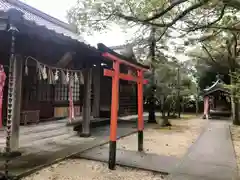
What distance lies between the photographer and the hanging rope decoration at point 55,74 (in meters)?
5.55

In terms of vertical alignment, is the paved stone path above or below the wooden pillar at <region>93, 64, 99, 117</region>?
below

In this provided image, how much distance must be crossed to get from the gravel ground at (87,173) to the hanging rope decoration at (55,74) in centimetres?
221

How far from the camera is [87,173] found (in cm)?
439

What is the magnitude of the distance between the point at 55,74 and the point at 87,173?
293cm

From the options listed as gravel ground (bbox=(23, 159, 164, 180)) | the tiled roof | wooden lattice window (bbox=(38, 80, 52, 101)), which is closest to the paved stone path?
gravel ground (bbox=(23, 159, 164, 180))

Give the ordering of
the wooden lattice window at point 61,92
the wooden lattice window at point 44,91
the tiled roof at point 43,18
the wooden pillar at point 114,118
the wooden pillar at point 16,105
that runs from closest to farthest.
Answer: the wooden pillar at point 114,118 < the wooden pillar at point 16,105 < the tiled roof at point 43,18 < the wooden lattice window at point 44,91 < the wooden lattice window at point 61,92

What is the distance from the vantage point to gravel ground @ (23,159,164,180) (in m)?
4.14

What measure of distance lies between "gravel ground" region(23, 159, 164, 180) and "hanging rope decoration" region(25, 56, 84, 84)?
2213mm

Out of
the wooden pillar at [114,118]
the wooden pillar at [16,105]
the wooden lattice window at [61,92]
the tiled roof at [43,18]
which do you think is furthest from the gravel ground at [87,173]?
the wooden lattice window at [61,92]

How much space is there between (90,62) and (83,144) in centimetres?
271

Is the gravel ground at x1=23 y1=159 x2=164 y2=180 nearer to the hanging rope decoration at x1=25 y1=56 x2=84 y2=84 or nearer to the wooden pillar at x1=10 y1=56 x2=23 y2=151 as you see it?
the wooden pillar at x1=10 y1=56 x2=23 y2=151

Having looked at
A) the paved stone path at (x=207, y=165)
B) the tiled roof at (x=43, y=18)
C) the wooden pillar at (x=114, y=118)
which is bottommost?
the paved stone path at (x=207, y=165)

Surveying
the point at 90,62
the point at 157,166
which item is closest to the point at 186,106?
the point at 90,62

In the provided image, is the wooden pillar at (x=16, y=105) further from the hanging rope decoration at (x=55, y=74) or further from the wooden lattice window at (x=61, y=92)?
the wooden lattice window at (x=61, y=92)
